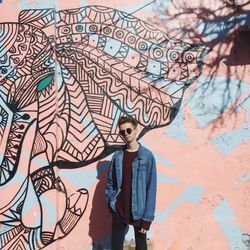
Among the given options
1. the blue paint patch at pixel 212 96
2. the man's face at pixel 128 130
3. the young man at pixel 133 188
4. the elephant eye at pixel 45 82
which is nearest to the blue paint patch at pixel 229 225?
the blue paint patch at pixel 212 96

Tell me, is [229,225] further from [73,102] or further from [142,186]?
[73,102]

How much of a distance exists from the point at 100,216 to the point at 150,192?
93cm

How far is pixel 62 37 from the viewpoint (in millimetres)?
4559

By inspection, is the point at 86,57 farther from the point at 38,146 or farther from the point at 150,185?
the point at 150,185

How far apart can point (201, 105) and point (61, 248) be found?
1996 mm

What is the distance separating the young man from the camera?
3.75 m

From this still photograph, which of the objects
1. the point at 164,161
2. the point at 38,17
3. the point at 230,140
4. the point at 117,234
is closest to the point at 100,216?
→ the point at 117,234

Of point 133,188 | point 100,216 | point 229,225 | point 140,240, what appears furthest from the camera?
point 100,216

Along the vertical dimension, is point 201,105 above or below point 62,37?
below

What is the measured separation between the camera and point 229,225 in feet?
14.4

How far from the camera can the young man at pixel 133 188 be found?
375 cm

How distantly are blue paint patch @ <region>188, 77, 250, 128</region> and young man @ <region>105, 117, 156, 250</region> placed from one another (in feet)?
2.92

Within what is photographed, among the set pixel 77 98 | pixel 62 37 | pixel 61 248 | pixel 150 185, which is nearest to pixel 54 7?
pixel 62 37

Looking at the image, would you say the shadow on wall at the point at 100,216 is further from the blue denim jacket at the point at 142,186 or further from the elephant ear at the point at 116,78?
the blue denim jacket at the point at 142,186
